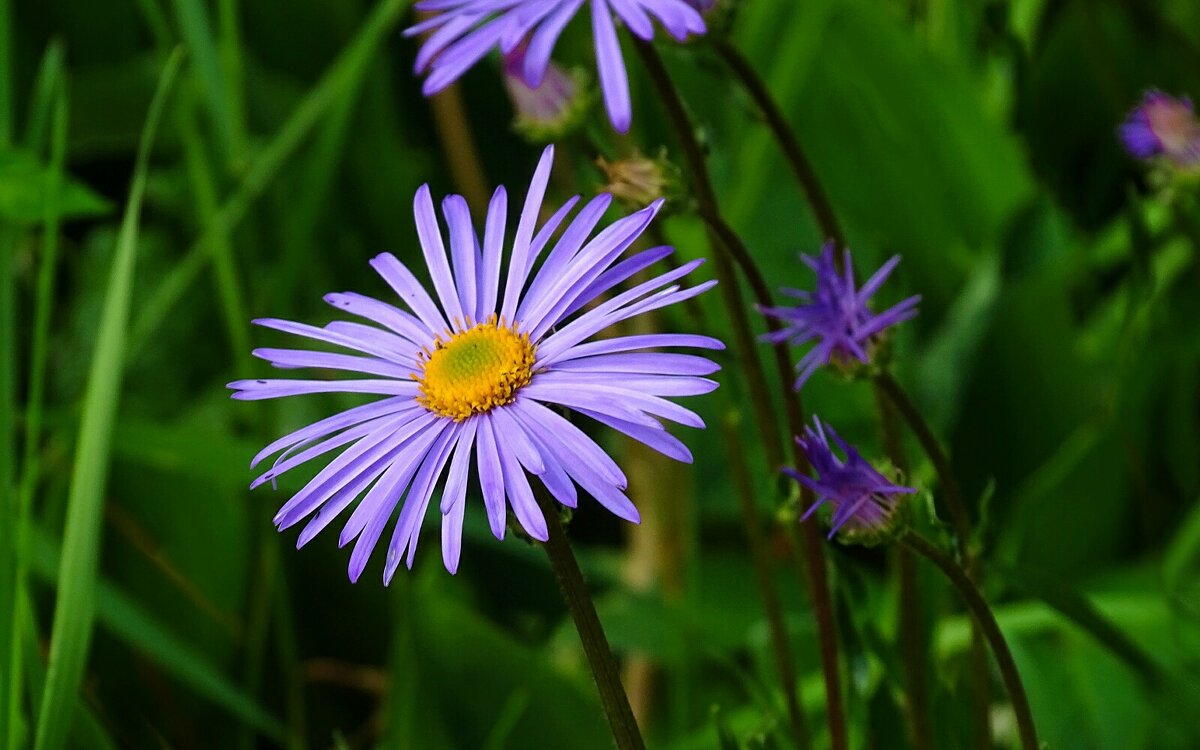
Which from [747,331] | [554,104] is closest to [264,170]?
[554,104]

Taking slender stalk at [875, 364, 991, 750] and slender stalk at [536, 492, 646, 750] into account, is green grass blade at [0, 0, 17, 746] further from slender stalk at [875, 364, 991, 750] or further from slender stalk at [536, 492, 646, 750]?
slender stalk at [875, 364, 991, 750]

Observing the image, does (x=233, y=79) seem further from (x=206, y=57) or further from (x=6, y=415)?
(x=6, y=415)

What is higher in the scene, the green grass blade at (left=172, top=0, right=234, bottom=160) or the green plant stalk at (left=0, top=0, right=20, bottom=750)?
the green grass blade at (left=172, top=0, right=234, bottom=160)

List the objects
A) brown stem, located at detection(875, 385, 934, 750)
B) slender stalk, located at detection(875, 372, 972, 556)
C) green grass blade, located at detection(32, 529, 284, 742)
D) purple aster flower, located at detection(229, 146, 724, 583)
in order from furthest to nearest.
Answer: green grass blade, located at detection(32, 529, 284, 742) → brown stem, located at detection(875, 385, 934, 750) → slender stalk, located at detection(875, 372, 972, 556) → purple aster flower, located at detection(229, 146, 724, 583)

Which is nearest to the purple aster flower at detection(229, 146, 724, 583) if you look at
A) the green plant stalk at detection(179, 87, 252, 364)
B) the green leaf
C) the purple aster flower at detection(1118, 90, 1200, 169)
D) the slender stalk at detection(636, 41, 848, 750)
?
the slender stalk at detection(636, 41, 848, 750)

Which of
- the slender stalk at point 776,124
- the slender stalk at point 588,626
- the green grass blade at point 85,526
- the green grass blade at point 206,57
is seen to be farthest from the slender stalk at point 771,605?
the green grass blade at point 206,57

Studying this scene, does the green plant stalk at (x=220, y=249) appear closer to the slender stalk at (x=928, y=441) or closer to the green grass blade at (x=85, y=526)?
the green grass blade at (x=85, y=526)
